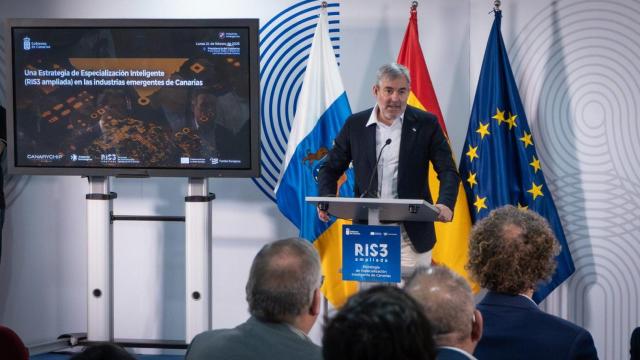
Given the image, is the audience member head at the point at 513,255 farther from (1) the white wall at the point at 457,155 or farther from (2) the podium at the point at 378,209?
(1) the white wall at the point at 457,155

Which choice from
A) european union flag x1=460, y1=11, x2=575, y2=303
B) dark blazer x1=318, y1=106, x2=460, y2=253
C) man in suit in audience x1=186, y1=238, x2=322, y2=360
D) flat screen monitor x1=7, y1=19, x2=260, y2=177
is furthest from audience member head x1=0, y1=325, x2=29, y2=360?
european union flag x1=460, y1=11, x2=575, y2=303

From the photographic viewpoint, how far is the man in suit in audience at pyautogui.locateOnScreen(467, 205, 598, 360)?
7.62 ft

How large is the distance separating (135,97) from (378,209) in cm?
209

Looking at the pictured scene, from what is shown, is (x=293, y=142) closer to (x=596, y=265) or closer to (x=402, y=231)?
(x=402, y=231)

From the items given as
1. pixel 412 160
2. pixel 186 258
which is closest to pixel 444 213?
pixel 412 160

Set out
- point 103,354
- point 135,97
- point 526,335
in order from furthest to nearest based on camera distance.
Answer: point 135,97
point 526,335
point 103,354

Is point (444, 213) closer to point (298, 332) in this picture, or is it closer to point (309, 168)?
point (309, 168)

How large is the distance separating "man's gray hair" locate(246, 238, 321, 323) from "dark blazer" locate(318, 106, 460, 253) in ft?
7.55

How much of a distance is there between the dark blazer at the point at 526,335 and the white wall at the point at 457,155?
3493 mm

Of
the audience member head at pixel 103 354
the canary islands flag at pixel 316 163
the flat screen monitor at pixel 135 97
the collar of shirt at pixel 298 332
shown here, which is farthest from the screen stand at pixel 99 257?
the audience member head at pixel 103 354

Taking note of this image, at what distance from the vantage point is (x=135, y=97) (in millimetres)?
5531

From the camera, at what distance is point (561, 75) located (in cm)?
577

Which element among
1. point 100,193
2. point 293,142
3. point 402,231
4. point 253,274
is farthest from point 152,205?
point 253,274

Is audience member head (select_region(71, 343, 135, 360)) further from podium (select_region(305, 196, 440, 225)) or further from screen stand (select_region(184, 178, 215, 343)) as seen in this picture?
screen stand (select_region(184, 178, 215, 343))
